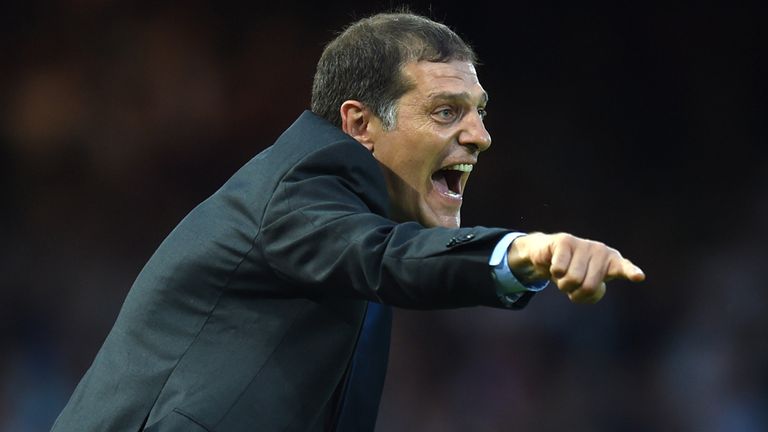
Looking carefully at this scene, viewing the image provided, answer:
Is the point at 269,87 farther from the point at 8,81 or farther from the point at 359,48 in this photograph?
the point at 359,48

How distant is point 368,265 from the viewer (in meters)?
1.80

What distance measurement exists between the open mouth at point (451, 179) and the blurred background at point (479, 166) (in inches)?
110

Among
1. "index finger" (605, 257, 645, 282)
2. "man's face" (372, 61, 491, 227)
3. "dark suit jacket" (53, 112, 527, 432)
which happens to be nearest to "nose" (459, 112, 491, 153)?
"man's face" (372, 61, 491, 227)

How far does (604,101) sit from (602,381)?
134 centimetres

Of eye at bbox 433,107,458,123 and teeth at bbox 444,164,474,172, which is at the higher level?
eye at bbox 433,107,458,123

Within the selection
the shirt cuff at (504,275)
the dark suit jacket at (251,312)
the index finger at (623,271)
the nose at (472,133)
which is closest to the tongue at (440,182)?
the nose at (472,133)

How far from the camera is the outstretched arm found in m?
1.57

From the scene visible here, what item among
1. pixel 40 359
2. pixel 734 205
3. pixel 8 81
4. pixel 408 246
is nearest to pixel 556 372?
pixel 734 205

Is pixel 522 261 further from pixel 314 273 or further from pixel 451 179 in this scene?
pixel 451 179

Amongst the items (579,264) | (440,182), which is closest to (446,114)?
(440,182)

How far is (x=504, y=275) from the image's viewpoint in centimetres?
170

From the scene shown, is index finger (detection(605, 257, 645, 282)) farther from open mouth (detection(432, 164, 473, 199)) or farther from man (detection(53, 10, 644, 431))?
open mouth (detection(432, 164, 473, 199))

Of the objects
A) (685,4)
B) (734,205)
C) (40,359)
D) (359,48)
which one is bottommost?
(40,359)

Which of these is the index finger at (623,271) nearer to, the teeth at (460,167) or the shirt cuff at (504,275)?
the shirt cuff at (504,275)
